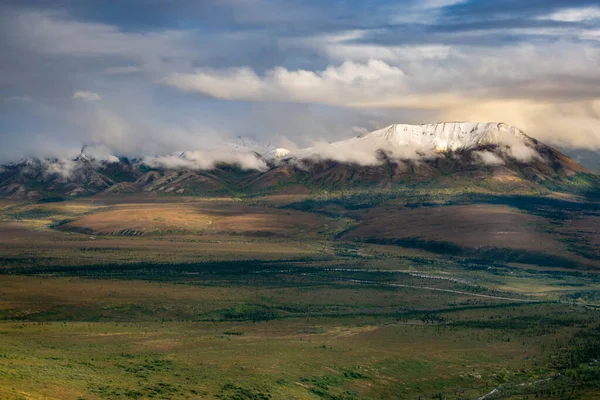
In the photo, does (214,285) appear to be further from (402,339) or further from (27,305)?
(402,339)

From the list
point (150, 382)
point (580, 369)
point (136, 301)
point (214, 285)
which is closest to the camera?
point (150, 382)

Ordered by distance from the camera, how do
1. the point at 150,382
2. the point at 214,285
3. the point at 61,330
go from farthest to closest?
the point at 214,285, the point at 61,330, the point at 150,382

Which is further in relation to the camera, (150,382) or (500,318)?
(500,318)

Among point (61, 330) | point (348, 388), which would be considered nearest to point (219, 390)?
point (348, 388)

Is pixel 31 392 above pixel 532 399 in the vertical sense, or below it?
above

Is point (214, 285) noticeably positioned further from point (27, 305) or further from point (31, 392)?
point (31, 392)

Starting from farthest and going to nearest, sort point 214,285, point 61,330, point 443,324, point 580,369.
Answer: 1. point 214,285
2. point 443,324
3. point 61,330
4. point 580,369

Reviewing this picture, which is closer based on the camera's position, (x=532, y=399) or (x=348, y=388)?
(x=532, y=399)

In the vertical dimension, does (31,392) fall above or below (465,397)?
above

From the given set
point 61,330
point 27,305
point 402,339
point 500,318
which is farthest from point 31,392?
point 500,318
